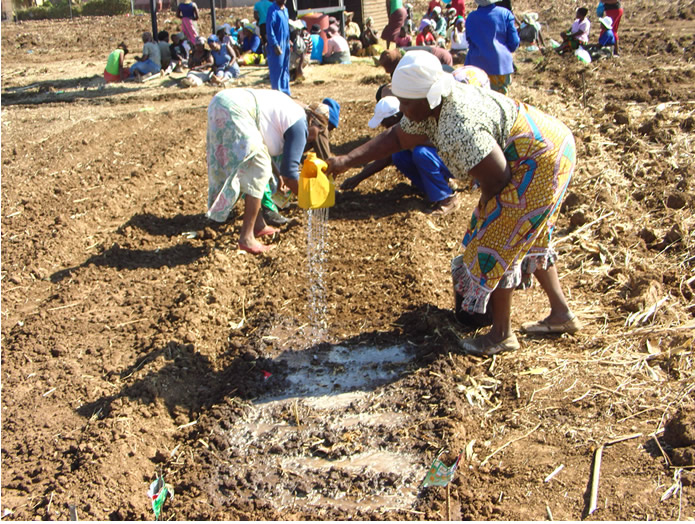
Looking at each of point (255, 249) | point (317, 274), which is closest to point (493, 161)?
point (317, 274)

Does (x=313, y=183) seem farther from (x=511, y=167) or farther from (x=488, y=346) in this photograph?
(x=488, y=346)

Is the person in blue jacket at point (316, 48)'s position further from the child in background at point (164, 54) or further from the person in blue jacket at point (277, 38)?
the person in blue jacket at point (277, 38)

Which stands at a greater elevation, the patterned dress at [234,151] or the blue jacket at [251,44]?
the blue jacket at [251,44]

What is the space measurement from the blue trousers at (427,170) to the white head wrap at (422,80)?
2.59m

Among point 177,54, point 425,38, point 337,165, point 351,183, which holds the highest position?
point 425,38

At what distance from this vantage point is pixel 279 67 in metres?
9.89

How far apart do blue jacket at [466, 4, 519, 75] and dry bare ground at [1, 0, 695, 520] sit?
127cm

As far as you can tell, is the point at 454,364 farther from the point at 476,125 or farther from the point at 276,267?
the point at 276,267

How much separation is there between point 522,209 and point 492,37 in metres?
3.93

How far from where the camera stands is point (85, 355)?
4176 millimetres

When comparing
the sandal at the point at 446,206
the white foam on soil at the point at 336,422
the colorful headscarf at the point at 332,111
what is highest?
the colorful headscarf at the point at 332,111

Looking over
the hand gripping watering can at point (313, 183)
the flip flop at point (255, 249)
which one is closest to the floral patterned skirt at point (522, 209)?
the hand gripping watering can at point (313, 183)

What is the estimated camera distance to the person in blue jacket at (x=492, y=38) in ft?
21.6

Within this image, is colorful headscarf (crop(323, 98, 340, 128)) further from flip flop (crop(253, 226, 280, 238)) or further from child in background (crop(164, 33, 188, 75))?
child in background (crop(164, 33, 188, 75))
